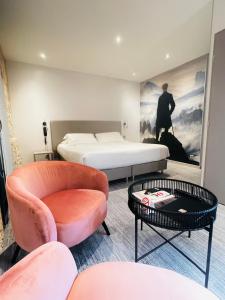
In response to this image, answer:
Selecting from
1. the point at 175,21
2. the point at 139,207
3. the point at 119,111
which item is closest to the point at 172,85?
the point at 119,111

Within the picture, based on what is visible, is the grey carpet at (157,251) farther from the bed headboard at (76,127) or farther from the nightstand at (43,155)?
the bed headboard at (76,127)

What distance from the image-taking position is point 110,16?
2219 mm

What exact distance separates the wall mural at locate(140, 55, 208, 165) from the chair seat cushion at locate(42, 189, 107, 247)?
322cm

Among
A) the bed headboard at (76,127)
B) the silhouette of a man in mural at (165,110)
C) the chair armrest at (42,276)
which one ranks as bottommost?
the chair armrest at (42,276)

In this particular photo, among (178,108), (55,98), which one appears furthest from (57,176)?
(178,108)

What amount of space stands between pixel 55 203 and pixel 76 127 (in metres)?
3.30

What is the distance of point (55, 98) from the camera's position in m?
4.14

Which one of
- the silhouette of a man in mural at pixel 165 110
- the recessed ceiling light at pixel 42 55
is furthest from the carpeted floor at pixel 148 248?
the recessed ceiling light at pixel 42 55

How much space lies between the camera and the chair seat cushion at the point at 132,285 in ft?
1.98

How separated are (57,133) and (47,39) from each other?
81.6 inches

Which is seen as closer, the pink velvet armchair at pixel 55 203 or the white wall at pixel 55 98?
the pink velvet armchair at pixel 55 203

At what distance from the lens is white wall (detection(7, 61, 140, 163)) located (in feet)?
12.3

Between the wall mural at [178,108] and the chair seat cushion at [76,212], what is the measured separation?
10.5ft

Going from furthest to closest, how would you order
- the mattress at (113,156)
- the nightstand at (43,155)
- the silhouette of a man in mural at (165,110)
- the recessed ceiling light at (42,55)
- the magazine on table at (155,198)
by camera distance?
the silhouette of a man in mural at (165,110) → the nightstand at (43,155) → the recessed ceiling light at (42,55) → the mattress at (113,156) → the magazine on table at (155,198)
